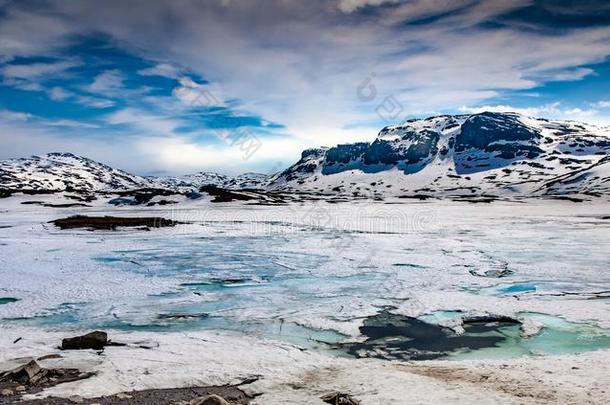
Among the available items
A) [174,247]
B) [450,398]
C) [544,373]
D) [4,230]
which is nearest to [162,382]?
[450,398]

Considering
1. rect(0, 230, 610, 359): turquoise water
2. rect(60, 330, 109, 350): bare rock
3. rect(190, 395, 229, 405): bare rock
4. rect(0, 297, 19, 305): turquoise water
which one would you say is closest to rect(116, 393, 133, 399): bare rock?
rect(190, 395, 229, 405): bare rock

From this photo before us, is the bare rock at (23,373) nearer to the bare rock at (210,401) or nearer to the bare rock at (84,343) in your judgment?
the bare rock at (84,343)

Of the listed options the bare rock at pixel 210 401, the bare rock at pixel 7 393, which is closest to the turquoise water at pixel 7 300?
the bare rock at pixel 7 393

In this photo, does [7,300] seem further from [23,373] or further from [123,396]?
[123,396]

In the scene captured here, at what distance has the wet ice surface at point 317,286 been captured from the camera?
1204cm

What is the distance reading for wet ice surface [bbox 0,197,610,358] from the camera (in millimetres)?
12039

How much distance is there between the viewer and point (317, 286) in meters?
17.1

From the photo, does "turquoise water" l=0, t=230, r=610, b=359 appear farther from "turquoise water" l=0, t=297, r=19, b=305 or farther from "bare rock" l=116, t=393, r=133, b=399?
"bare rock" l=116, t=393, r=133, b=399

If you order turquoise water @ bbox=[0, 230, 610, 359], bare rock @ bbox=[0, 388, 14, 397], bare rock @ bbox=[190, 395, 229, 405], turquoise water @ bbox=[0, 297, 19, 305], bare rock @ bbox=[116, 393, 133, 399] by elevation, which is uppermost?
bare rock @ bbox=[190, 395, 229, 405]

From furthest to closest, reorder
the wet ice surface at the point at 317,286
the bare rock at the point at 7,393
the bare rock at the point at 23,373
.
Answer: the wet ice surface at the point at 317,286
the bare rock at the point at 23,373
the bare rock at the point at 7,393

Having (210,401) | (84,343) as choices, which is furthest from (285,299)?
(210,401)

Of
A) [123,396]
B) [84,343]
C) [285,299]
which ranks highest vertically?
[84,343]

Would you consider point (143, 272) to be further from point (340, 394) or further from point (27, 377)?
point (340, 394)

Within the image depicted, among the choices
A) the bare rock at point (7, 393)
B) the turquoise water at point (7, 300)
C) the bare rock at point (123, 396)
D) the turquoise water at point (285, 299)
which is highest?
the bare rock at point (7, 393)
